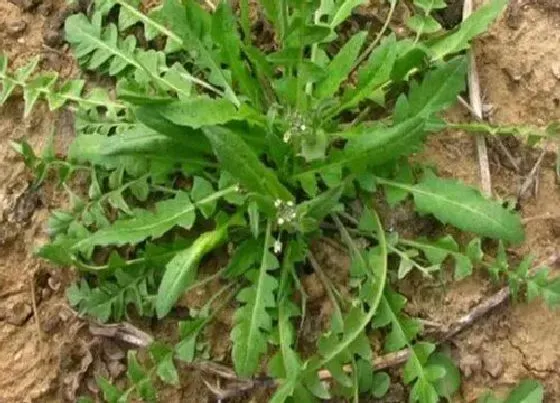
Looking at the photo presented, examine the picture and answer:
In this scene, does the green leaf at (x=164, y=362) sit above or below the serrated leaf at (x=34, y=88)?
below

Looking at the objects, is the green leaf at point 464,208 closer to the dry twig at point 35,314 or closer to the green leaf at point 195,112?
the green leaf at point 195,112

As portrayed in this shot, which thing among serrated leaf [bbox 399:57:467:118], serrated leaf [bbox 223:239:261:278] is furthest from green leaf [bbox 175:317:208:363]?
serrated leaf [bbox 399:57:467:118]

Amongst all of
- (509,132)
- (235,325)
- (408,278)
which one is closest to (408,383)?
(408,278)

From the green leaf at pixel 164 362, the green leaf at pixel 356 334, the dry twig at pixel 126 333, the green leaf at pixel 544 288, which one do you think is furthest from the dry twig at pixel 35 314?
the green leaf at pixel 544 288

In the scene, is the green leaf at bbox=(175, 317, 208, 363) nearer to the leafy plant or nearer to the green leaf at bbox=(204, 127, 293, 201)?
the green leaf at bbox=(204, 127, 293, 201)

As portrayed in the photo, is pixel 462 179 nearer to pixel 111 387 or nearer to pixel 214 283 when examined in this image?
pixel 214 283

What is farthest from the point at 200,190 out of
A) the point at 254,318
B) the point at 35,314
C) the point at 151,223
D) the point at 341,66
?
the point at 35,314
